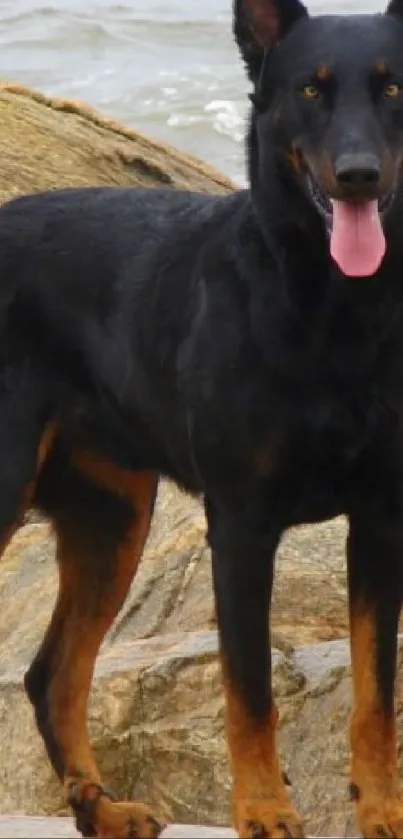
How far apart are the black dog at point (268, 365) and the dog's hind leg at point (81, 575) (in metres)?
0.26

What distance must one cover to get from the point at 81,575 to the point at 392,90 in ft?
6.83

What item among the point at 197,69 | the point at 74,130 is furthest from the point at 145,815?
the point at 197,69

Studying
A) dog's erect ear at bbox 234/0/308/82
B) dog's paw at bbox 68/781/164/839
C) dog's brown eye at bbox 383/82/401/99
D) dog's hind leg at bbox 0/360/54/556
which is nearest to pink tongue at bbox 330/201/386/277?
dog's brown eye at bbox 383/82/401/99

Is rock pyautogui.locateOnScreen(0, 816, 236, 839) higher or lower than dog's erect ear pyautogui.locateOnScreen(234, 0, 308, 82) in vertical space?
lower

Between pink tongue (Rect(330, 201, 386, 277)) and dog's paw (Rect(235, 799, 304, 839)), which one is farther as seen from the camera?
dog's paw (Rect(235, 799, 304, 839))

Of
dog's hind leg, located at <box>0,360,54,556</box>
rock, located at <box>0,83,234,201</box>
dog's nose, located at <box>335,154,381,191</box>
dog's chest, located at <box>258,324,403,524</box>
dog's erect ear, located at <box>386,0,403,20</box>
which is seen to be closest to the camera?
dog's nose, located at <box>335,154,381,191</box>

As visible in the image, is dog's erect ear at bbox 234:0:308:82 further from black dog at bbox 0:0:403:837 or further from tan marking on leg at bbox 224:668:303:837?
tan marking on leg at bbox 224:668:303:837

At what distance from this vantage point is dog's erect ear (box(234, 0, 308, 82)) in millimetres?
5156

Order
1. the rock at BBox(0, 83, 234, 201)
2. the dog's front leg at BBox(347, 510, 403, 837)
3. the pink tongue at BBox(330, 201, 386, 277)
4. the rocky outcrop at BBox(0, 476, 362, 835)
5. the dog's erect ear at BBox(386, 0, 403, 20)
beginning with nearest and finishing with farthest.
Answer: the pink tongue at BBox(330, 201, 386, 277) → the dog's erect ear at BBox(386, 0, 403, 20) → the dog's front leg at BBox(347, 510, 403, 837) → the rocky outcrop at BBox(0, 476, 362, 835) → the rock at BBox(0, 83, 234, 201)

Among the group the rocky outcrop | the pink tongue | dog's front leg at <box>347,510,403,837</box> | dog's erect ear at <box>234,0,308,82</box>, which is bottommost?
the rocky outcrop

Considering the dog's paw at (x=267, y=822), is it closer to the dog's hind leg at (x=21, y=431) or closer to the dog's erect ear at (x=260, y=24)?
the dog's hind leg at (x=21, y=431)

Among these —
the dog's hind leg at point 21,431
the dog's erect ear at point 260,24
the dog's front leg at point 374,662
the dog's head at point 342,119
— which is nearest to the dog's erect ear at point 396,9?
the dog's head at point 342,119

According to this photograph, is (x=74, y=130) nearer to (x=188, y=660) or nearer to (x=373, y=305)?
(x=188, y=660)

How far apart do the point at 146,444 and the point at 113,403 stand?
0.56 ft
